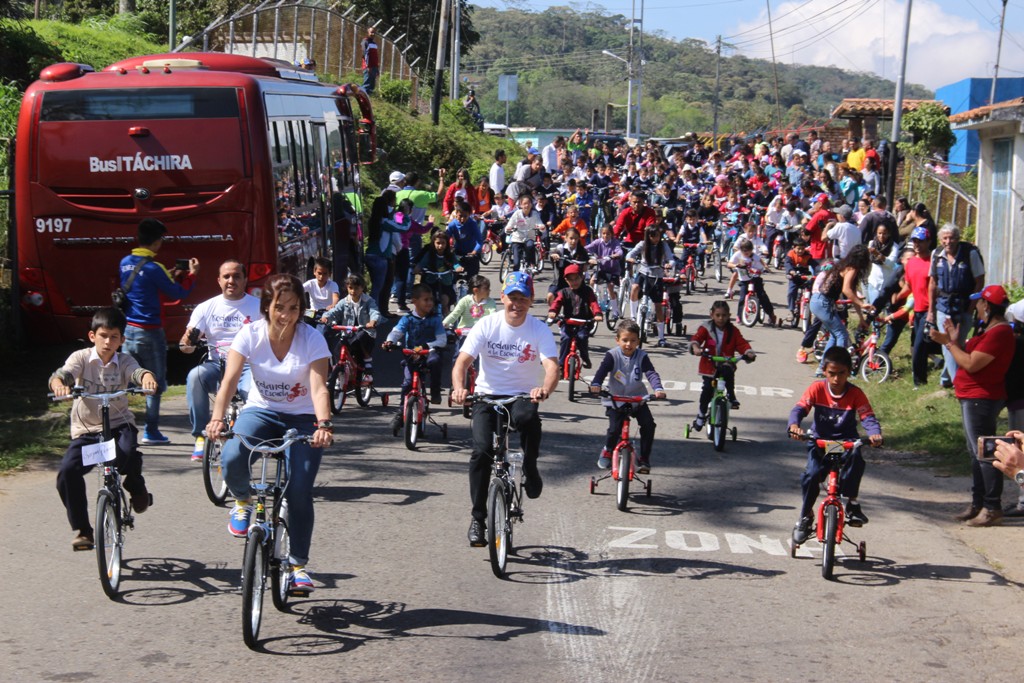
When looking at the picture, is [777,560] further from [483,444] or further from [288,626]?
[288,626]

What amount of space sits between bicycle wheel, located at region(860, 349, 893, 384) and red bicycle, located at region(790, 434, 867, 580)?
8254mm

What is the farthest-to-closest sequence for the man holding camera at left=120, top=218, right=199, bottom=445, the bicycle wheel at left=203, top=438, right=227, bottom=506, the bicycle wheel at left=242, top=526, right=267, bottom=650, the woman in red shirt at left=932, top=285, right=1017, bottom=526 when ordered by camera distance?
1. the man holding camera at left=120, top=218, right=199, bottom=445
2. the woman in red shirt at left=932, top=285, right=1017, bottom=526
3. the bicycle wheel at left=203, top=438, right=227, bottom=506
4. the bicycle wheel at left=242, top=526, right=267, bottom=650

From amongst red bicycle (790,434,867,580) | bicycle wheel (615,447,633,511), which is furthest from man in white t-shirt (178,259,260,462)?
red bicycle (790,434,867,580)

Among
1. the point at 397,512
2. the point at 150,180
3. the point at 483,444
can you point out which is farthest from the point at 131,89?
the point at 483,444

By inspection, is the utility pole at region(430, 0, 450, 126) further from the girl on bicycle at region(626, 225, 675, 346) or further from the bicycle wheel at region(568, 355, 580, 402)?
the bicycle wheel at region(568, 355, 580, 402)

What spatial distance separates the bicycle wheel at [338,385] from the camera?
45.0 feet

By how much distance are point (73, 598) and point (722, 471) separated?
21.3 feet

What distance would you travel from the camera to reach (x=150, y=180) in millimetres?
14438

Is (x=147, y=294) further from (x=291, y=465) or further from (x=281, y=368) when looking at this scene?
(x=291, y=465)

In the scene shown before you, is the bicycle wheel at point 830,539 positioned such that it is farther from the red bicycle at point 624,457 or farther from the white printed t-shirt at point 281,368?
the white printed t-shirt at point 281,368

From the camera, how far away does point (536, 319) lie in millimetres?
8797

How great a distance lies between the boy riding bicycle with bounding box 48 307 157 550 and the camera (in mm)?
7633

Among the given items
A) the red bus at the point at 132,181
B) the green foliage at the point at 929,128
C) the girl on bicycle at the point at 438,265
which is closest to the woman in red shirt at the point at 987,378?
the red bus at the point at 132,181

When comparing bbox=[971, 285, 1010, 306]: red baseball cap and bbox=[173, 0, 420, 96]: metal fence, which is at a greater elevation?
bbox=[173, 0, 420, 96]: metal fence
